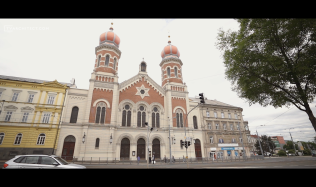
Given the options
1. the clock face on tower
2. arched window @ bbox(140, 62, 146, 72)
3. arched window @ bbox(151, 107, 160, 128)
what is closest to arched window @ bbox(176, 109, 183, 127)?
arched window @ bbox(151, 107, 160, 128)

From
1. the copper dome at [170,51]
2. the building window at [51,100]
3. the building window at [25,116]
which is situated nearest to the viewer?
the building window at [25,116]

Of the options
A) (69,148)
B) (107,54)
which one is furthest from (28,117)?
(107,54)

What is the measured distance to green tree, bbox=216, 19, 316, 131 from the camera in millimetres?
12148

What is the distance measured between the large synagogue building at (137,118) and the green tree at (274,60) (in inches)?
634

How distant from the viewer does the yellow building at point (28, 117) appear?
24.4 metres

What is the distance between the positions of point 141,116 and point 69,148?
13.8 meters

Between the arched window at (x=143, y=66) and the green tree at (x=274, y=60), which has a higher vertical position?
the arched window at (x=143, y=66)

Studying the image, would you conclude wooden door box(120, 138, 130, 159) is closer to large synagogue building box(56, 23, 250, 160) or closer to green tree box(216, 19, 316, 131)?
large synagogue building box(56, 23, 250, 160)

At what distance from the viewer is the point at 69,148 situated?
86.6 ft

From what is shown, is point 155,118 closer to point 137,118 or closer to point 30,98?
point 137,118

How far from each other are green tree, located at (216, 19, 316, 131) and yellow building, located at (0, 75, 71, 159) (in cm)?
2832

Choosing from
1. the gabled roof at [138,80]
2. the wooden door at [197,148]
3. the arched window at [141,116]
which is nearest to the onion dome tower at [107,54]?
the gabled roof at [138,80]

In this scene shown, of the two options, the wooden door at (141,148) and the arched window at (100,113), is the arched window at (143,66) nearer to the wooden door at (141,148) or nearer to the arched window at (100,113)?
the arched window at (100,113)
